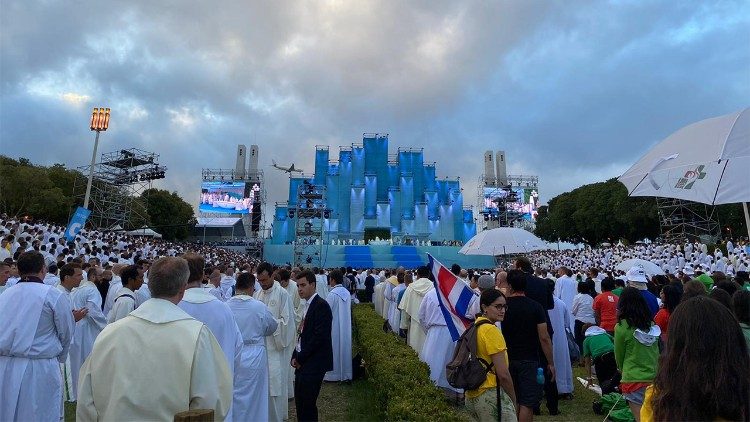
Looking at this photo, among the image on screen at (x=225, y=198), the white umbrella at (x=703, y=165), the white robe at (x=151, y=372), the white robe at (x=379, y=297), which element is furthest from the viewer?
the image on screen at (x=225, y=198)

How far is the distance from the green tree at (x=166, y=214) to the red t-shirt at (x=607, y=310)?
5653 centimetres

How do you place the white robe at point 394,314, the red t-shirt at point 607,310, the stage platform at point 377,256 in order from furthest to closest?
the stage platform at point 377,256
the white robe at point 394,314
the red t-shirt at point 607,310

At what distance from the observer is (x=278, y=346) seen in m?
5.28

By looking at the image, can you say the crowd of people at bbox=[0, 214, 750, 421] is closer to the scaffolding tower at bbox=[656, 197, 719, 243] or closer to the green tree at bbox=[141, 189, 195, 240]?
the scaffolding tower at bbox=[656, 197, 719, 243]

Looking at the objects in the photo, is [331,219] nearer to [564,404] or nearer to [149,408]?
[564,404]

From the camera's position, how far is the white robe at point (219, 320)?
3.59 meters

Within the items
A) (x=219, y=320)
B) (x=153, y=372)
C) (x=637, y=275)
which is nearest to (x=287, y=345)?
(x=219, y=320)

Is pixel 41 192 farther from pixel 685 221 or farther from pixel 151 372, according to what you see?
pixel 685 221

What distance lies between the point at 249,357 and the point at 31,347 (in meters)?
1.75

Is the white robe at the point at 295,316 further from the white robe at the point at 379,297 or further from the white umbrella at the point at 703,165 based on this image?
the white robe at the point at 379,297

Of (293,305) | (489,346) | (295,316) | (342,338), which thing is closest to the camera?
(489,346)

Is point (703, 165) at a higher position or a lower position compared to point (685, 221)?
lower

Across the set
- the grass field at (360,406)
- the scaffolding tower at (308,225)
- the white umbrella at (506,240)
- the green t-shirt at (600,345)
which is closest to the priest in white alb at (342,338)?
the grass field at (360,406)

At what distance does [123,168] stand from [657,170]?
4214cm
